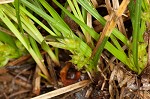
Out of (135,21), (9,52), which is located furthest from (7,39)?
(135,21)

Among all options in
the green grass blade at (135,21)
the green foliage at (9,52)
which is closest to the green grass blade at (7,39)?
the green foliage at (9,52)

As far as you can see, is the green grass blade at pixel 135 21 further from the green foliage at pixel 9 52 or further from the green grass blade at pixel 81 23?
the green foliage at pixel 9 52

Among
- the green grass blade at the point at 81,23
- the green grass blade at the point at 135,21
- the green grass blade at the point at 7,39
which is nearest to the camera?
the green grass blade at the point at 135,21

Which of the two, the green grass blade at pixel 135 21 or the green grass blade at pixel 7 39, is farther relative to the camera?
the green grass blade at pixel 7 39

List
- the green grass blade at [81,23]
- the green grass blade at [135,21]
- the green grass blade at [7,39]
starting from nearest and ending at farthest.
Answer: the green grass blade at [135,21] < the green grass blade at [81,23] < the green grass blade at [7,39]

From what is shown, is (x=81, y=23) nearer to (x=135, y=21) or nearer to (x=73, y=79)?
(x=135, y=21)

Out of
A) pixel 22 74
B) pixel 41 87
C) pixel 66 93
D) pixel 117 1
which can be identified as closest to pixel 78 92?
pixel 66 93

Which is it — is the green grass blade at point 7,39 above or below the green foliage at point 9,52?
above

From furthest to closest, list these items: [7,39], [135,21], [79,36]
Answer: [7,39], [79,36], [135,21]

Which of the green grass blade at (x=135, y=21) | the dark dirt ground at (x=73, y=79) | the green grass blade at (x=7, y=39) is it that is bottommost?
the dark dirt ground at (x=73, y=79)

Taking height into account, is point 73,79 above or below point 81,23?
below

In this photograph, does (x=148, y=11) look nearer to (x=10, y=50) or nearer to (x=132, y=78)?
(x=132, y=78)

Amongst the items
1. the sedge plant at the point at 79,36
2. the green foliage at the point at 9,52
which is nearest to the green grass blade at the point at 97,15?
the sedge plant at the point at 79,36
